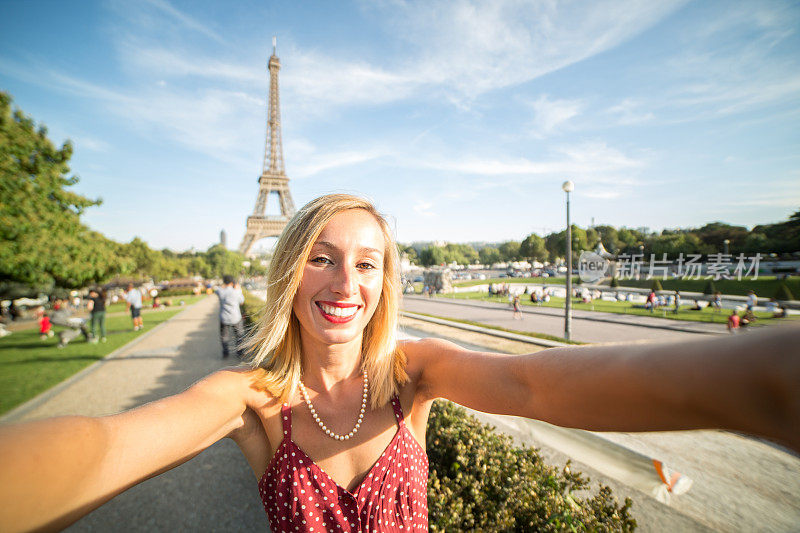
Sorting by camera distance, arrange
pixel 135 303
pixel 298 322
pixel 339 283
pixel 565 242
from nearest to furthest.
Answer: pixel 339 283, pixel 298 322, pixel 135 303, pixel 565 242

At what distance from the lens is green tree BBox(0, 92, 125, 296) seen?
10.2 meters

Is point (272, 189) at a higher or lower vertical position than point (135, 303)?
higher

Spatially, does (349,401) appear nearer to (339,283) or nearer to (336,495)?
(336,495)

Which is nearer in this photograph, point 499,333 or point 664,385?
point 664,385

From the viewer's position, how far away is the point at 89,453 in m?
0.95

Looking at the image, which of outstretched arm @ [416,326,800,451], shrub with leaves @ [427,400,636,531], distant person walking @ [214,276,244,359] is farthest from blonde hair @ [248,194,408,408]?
distant person walking @ [214,276,244,359]

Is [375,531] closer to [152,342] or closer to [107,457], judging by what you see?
[107,457]

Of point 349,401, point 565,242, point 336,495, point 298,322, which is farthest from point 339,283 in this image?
point 565,242

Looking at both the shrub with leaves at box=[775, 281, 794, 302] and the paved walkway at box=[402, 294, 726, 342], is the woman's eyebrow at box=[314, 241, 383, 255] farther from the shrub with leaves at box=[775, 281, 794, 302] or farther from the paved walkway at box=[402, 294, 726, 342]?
the shrub with leaves at box=[775, 281, 794, 302]

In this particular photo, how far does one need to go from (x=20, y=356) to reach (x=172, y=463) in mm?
16561

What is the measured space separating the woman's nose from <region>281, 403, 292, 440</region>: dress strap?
608 mm

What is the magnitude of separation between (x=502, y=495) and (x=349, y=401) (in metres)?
1.99

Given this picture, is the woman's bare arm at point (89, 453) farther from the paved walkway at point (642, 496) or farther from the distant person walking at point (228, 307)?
the distant person walking at point (228, 307)

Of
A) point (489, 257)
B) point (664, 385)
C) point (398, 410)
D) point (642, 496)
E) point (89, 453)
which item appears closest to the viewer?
point (664, 385)
